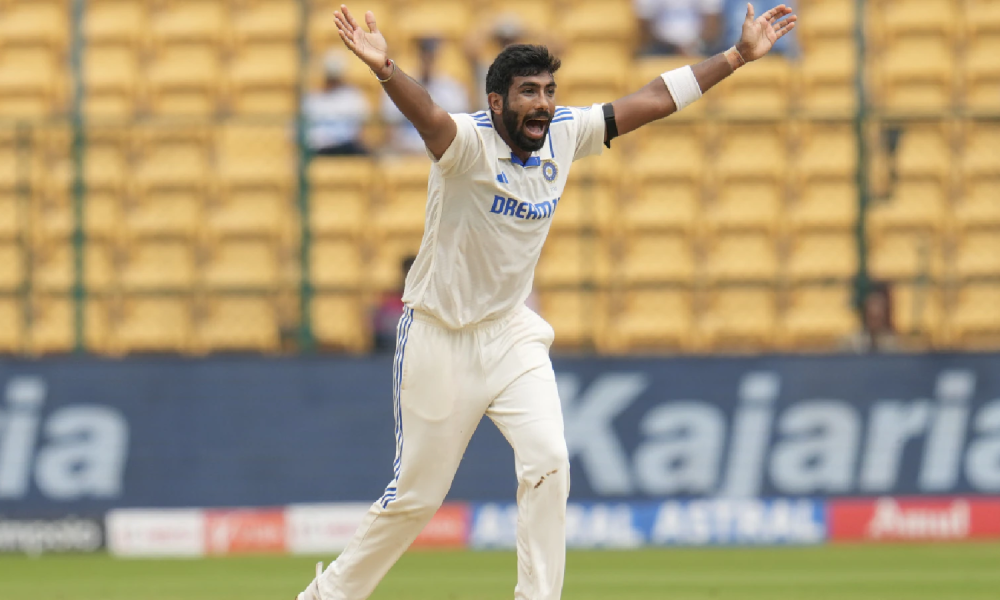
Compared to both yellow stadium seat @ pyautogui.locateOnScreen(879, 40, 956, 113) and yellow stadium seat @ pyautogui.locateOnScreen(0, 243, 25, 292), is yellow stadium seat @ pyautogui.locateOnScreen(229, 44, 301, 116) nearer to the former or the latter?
yellow stadium seat @ pyautogui.locateOnScreen(0, 243, 25, 292)

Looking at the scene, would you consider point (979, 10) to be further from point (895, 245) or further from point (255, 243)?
point (255, 243)

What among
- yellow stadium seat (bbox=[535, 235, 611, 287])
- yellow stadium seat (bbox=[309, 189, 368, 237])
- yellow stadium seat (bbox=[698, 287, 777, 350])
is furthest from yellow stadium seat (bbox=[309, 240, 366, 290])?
yellow stadium seat (bbox=[698, 287, 777, 350])

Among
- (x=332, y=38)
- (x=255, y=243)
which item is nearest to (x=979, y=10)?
(x=332, y=38)

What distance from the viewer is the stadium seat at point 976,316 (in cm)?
1077

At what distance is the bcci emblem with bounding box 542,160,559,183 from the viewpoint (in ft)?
18.4

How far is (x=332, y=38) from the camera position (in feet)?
41.0

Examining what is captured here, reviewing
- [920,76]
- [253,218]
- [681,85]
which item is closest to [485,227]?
[681,85]

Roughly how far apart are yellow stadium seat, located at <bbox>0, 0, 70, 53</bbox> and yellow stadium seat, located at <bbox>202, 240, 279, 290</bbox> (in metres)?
2.81

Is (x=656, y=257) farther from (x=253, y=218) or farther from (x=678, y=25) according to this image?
(x=253, y=218)

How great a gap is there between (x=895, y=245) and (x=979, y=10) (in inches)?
93.2

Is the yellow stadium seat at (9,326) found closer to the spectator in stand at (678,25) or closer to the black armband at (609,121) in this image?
the spectator in stand at (678,25)

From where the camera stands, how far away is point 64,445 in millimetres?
10703

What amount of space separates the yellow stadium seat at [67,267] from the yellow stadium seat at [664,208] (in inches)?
154

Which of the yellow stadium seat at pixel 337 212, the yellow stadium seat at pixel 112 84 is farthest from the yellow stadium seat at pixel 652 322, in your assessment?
the yellow stadium seat at pixel 112 84
